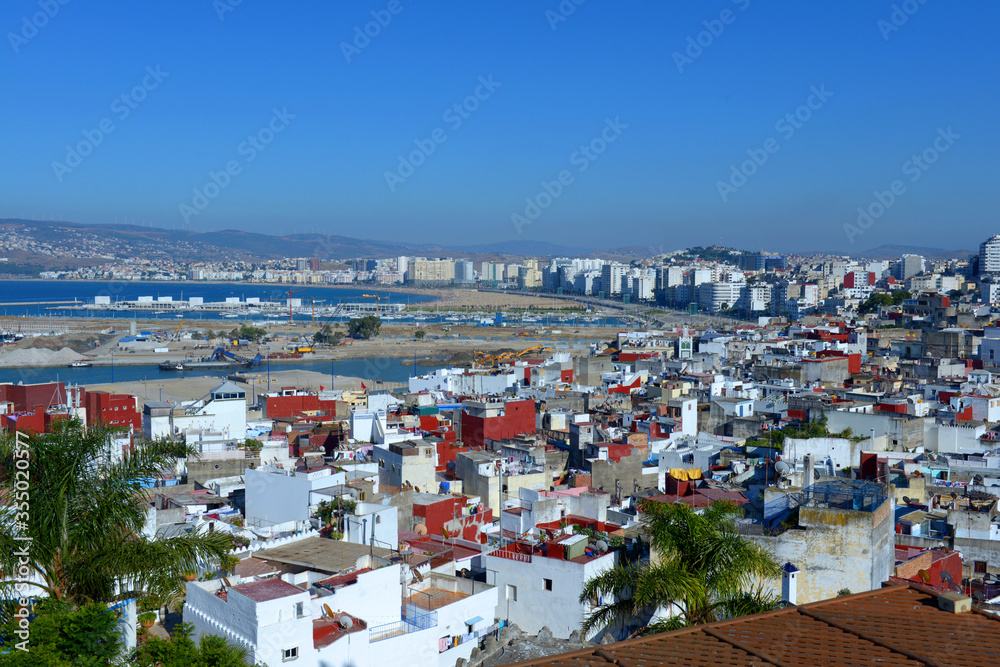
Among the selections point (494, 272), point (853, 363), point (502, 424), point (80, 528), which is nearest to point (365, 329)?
point (853, 363)

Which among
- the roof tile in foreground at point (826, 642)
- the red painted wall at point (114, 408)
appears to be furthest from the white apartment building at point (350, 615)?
the red painted wall at point (114, 408)

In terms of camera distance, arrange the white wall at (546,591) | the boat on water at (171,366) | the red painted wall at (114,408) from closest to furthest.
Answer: the white wall at (546,591) → the red painted wall at (114,408) → the boat on water at (171,366)

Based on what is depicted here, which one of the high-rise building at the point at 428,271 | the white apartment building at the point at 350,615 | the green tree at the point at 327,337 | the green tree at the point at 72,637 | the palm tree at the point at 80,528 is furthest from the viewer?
the high-rise building at the point at 428,271

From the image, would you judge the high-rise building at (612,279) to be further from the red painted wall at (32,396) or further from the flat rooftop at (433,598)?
the flat rooftop at (433,598)

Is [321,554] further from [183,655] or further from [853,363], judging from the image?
[853,363]

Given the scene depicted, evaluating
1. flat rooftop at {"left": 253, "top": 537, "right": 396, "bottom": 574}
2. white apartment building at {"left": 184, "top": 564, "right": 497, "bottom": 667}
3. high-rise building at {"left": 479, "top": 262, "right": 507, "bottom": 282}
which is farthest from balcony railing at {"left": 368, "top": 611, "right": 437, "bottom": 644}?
high-rise building at {"left": 479, "top": 262, "right": 507, "bottom": 282}

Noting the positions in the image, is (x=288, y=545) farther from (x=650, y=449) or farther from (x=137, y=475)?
(x=650, y=449)
